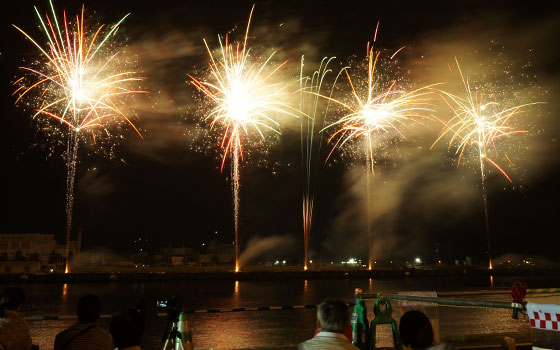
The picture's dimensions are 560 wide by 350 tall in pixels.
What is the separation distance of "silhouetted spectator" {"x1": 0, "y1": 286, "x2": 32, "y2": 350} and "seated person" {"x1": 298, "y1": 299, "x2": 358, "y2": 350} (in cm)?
275

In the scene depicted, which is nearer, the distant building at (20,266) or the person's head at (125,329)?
the person's head at (125,329)

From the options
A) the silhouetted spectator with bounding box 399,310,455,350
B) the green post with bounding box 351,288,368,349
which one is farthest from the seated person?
the green post with bounding box 351,288,368,349

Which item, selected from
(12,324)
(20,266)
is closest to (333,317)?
(12,324)

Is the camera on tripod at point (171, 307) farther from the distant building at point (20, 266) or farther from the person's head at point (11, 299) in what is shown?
the distant building at point (20, 266)

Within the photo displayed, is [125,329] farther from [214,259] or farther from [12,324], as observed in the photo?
[214,259]

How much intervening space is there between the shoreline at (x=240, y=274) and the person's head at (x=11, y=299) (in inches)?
3244

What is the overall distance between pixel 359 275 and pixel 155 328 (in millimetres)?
88666

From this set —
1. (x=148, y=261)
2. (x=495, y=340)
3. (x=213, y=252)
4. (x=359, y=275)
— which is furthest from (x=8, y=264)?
(x=495, y=340)

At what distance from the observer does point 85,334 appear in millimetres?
4008

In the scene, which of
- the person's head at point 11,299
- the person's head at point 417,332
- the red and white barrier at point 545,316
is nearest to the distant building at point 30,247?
the person's head at point 11,299

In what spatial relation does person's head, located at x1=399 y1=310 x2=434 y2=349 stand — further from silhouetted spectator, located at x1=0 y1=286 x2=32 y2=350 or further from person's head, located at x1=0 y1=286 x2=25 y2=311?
person's head, located at x1=0 y1=286 x2=25 y2=311

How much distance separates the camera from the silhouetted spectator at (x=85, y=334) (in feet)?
13.0

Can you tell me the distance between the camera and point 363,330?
630cm

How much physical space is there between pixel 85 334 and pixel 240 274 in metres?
91.4
